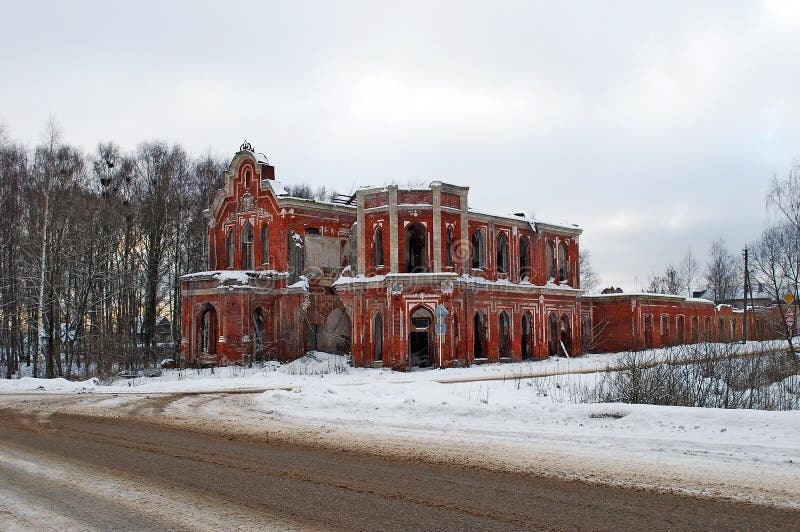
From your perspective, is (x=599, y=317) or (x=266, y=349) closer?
(x=266, y=349)

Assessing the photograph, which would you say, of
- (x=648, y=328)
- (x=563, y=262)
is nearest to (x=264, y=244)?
(x=563, y=262)

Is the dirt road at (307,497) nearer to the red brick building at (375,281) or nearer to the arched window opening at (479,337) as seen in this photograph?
the red brick building at (375,281)

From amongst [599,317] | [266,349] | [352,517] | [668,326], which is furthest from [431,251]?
[352,517]

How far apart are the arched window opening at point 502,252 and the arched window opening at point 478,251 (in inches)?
79.5

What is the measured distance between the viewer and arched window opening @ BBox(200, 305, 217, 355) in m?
41.0

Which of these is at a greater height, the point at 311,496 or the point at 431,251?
the point at 431,251

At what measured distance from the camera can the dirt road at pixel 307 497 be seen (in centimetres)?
691

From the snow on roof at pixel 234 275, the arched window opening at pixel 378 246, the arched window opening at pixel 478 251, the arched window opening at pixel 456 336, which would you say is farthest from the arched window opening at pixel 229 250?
the arched window opening at pixel 456 336

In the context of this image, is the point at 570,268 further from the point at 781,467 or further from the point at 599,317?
the point at 781,467

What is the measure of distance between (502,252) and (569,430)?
30.7 m

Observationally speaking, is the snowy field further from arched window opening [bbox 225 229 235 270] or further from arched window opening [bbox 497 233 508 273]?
arched window opening [bbox 225 229 235 270]

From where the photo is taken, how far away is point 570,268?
47.8 metres

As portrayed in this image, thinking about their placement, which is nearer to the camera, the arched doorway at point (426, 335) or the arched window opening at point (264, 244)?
the arched doorway at point (426, 335)

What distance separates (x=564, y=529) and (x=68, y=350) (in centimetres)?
3695
